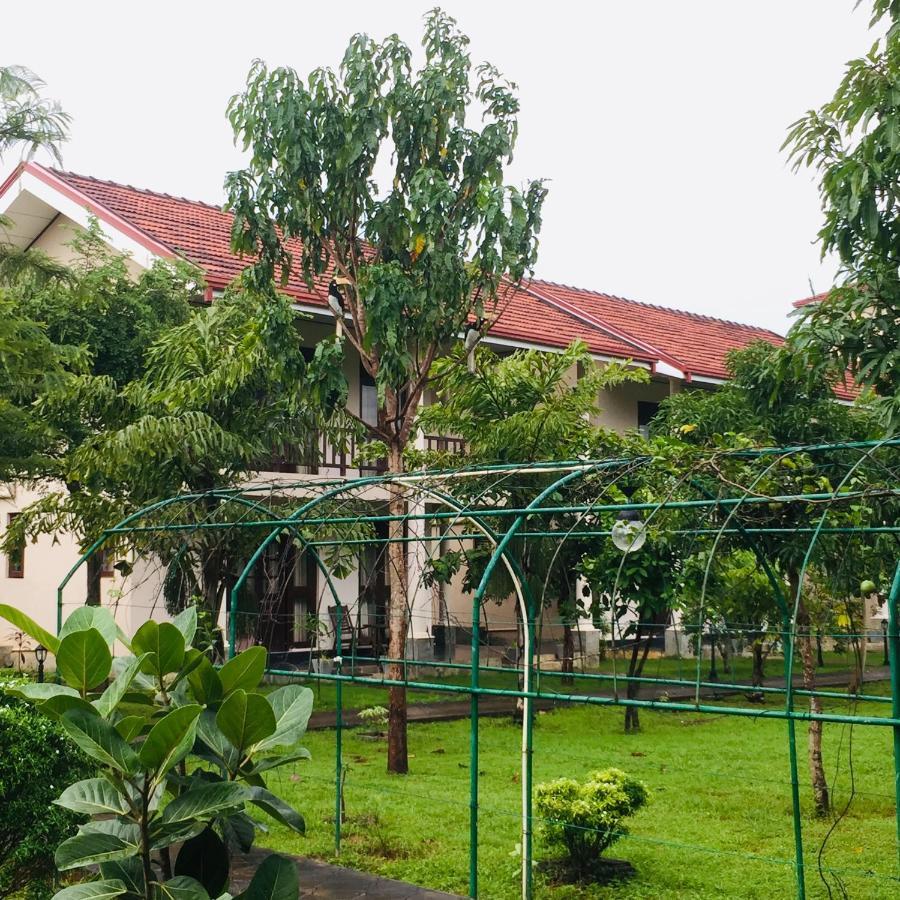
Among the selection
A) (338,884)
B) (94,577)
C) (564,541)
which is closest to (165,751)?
(338,884)

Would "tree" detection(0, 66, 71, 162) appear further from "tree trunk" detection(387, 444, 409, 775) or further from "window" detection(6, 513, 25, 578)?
"window" detection(6, 513, 25, 578)

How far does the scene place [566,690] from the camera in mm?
17781

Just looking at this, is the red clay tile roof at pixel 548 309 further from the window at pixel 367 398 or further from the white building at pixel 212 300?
the window at pixel 367 398

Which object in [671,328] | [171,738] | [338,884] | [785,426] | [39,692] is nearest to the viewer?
[171,738]

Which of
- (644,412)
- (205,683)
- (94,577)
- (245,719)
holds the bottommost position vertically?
(245,719)

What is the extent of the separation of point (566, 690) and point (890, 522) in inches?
330

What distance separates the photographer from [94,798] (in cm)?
438

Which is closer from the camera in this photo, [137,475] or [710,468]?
[710,468]

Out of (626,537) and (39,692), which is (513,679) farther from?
(39,692)

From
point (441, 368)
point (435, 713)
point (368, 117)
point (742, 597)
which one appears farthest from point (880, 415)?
point (435, 713)

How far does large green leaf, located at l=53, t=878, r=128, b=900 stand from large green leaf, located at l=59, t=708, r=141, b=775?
17.4 inches

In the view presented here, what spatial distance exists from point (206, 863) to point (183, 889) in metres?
0.30

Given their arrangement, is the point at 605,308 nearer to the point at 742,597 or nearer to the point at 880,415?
the point at 742,597

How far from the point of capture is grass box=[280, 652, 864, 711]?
17547 millimetres
